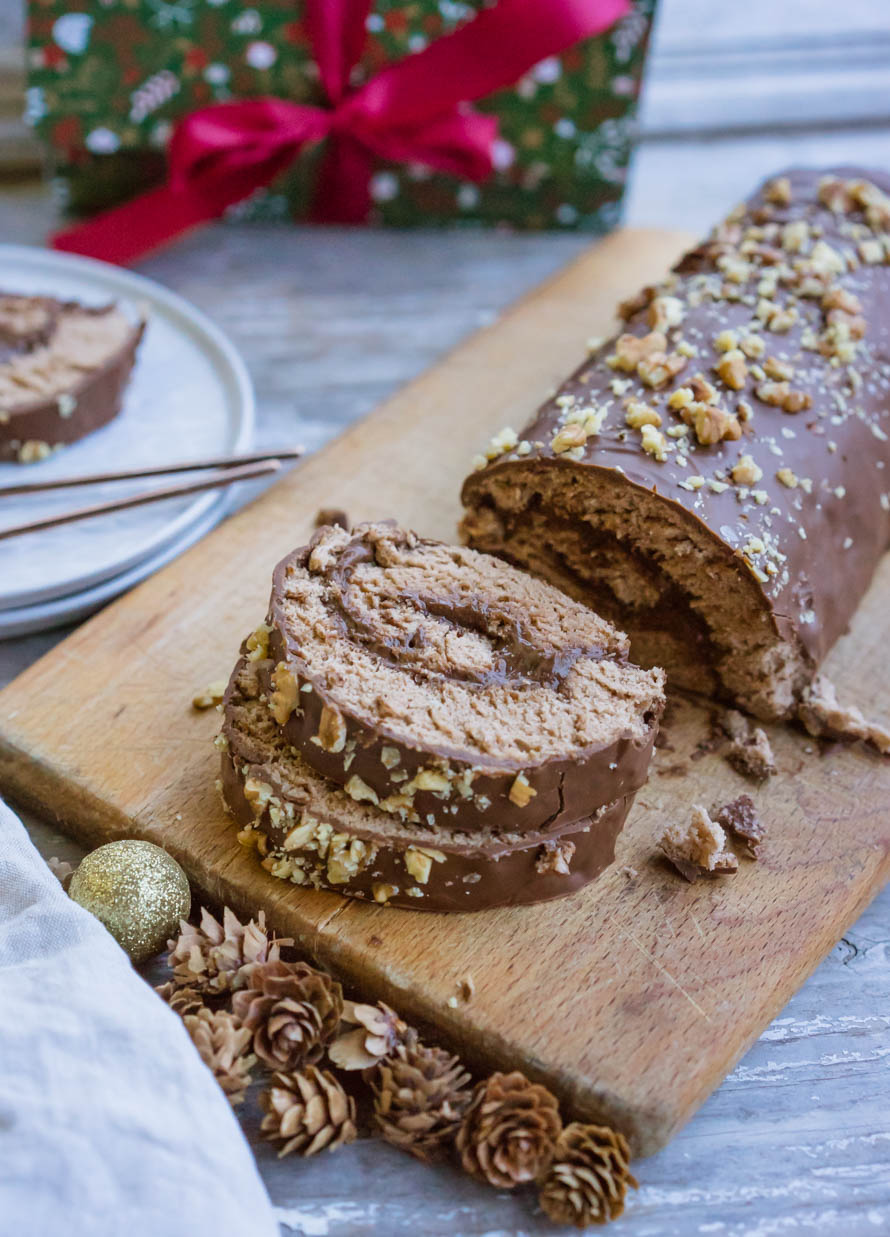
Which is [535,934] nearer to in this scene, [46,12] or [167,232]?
[167,232]

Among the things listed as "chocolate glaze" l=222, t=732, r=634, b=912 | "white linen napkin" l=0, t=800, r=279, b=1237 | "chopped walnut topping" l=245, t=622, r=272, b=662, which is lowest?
"white linen napkin" l=0, t=800, r=279, b=1237

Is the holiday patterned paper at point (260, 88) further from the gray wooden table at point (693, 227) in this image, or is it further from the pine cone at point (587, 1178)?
the pine cone at point (587, 1178)

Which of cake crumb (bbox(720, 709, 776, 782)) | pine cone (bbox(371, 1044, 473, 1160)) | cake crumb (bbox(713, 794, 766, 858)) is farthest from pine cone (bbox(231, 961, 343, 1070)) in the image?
cake crumb (bbox(720, 709, 776, 782))

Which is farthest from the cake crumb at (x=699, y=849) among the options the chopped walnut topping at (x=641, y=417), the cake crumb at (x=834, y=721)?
the chopped walnut topping at (x=641, y=417)

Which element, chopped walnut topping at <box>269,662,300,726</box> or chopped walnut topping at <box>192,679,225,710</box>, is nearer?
chopped walnut topping at <box>269,662,300,726</box>

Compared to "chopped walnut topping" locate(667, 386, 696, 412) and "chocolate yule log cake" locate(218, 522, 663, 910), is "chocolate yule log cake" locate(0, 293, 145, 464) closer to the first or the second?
"chocolate yule log cake" locate(218, 522, 663, 910)

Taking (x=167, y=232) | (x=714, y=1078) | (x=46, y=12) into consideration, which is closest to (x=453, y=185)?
(x=167, y=232)

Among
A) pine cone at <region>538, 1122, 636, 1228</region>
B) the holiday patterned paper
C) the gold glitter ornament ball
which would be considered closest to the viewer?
pine cone at <region>538, 1122, 636, 1228</region>
